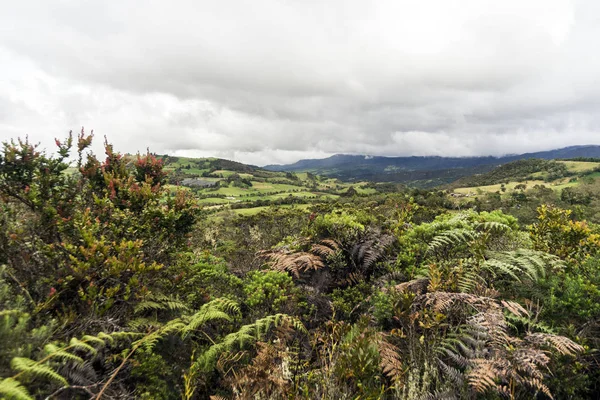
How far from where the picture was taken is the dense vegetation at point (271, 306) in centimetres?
282

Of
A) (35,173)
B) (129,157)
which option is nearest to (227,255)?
(129,157)

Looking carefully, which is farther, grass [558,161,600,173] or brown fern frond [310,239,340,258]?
grass [558,161,600,173]

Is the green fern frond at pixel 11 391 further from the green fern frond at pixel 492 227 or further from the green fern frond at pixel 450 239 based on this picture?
the green fern frond at pixel 492 227

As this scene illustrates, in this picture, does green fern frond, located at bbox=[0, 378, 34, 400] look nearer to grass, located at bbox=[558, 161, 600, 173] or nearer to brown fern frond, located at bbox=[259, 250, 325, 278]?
brown fern frond, located at bbox=[259, 250, 325, 278]

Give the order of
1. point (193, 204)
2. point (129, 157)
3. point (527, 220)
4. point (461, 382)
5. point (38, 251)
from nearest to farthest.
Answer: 1. point (461, 382)
2. point (38, 251)
3. point (193, 204)
4. point (129, 157)
5. point (527, 220)

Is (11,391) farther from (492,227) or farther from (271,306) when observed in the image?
(492,227)

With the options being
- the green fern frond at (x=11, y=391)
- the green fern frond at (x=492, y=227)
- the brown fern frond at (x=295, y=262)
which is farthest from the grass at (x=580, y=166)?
the green fern frond at (x=11, y=391)

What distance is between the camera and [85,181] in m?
5.44

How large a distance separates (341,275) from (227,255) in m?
5.41

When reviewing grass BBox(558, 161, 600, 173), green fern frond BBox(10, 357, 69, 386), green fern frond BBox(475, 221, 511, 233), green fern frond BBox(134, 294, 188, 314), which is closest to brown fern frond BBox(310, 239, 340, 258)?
green fern frond BBox(134, 294, 188, 314)

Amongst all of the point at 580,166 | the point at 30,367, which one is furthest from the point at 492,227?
the point at 580,166

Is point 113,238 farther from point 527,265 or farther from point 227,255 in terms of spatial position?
point 527,265

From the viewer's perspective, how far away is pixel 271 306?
432 centimetres

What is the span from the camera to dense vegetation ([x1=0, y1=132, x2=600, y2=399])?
2.82 metres
